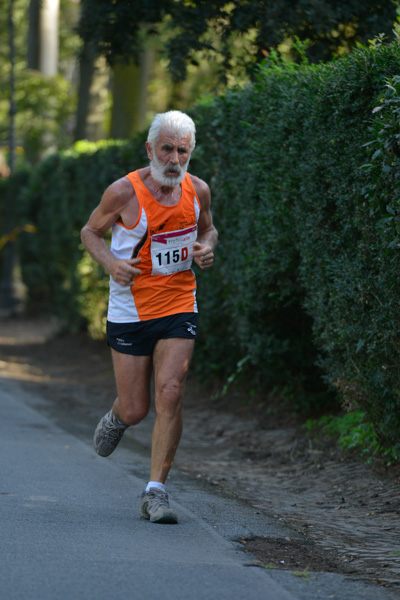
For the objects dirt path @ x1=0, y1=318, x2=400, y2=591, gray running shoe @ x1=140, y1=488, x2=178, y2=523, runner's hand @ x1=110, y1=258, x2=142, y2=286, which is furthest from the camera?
runner's hand @ x1=110, y1=258, x2=142, y2=286

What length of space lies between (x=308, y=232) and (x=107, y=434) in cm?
211

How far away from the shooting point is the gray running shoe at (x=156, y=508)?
5.36m

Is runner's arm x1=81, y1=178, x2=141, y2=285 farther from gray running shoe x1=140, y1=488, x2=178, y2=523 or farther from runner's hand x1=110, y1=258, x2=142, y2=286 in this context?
gray running shoe x1=140, y1=488, x2=178, y2=523

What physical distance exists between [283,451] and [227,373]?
228cm

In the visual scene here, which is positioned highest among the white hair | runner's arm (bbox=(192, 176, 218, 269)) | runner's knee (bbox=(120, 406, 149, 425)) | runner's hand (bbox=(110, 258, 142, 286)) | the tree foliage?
the tree foliage

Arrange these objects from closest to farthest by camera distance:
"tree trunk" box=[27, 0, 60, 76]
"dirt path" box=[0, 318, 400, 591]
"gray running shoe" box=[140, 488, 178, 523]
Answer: "dirt path" box=[0, 318, 400, 591]
"gray running shoe" box=[140, 488, 178, 523]
"tree trunk" box=[27, 0, 60, 76]

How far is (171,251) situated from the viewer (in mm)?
5648

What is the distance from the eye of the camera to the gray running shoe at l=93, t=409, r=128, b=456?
5.98 m

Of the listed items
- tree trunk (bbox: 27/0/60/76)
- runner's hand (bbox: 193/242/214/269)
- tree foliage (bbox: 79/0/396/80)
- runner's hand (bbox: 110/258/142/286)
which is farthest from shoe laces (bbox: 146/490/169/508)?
tree trunk (bbox: 27/0/60/76)

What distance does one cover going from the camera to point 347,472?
23.4 ft

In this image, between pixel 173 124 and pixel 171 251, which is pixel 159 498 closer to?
pixel 171 251

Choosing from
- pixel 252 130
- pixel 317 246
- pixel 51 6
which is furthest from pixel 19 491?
pixel 51 6

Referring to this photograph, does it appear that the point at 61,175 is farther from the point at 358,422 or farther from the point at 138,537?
the point at 138,537

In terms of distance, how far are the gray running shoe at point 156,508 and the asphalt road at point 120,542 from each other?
0.15 ft
